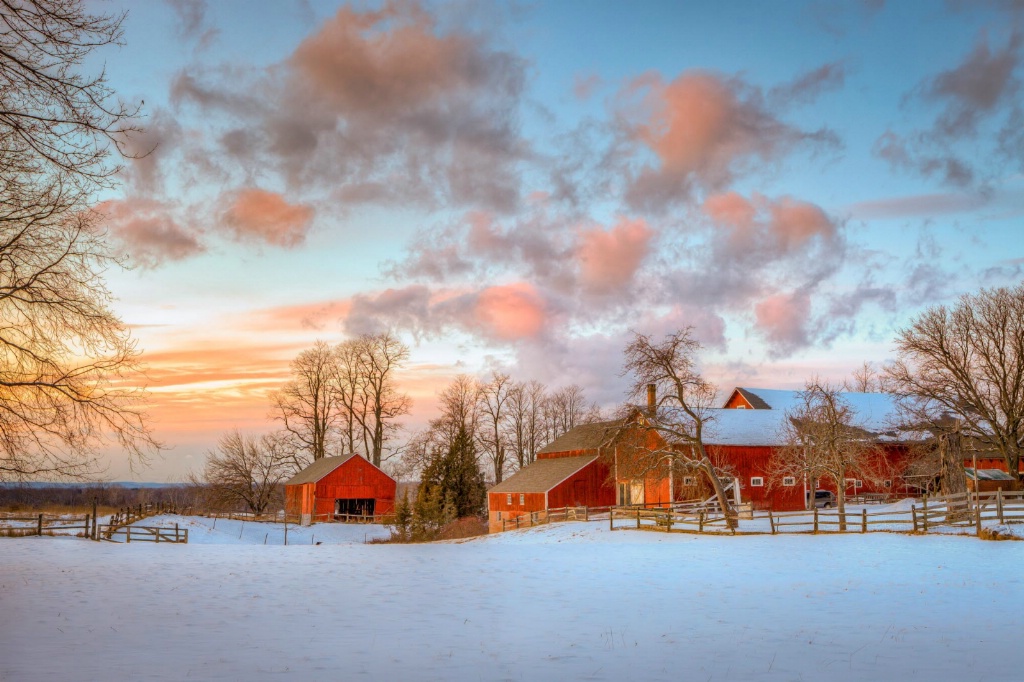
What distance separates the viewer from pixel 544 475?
53750 mm

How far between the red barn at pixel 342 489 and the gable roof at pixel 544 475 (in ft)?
41.0

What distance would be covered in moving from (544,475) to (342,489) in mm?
18110

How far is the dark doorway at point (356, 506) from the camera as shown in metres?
63.2

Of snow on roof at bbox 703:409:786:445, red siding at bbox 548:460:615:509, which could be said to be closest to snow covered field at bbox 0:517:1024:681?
snow on roof at bbox 703:409:786:445

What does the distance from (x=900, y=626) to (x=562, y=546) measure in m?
18.0

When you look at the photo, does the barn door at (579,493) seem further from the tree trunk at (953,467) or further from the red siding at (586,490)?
the tree trunk at (953,467)

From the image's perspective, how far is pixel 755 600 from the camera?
17.3m

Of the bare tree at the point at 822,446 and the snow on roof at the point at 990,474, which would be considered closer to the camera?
the bare tree at the point at 822,446

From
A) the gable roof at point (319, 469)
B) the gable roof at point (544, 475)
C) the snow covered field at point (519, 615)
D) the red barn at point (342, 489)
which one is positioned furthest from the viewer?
the gable roof at point (319, 469)

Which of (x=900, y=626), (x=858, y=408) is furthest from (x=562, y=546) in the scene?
(x=858, y=408)

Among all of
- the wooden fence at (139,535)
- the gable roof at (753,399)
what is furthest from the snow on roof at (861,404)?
the wooden fence at (139,535)

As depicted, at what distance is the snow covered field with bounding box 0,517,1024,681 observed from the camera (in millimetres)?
11023

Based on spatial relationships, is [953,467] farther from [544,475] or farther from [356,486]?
[356,486]

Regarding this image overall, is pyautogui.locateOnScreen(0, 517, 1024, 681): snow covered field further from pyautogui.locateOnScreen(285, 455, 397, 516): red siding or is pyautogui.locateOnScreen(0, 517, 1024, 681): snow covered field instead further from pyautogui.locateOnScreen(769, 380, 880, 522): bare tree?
pyautogui.locateOnScreen(285, 455, 397, 516): red siding
